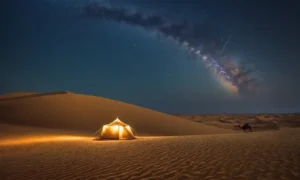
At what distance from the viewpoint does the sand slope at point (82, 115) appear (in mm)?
34000

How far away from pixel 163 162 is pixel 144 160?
94 cm

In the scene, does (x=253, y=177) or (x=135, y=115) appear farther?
(x=135, y=115)

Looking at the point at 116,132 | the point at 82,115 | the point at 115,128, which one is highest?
the point at 82,115

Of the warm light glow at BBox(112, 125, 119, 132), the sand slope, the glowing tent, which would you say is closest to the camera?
the glowing tent

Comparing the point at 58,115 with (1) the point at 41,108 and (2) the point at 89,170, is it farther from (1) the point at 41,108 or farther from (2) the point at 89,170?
(2) the point at 89,170

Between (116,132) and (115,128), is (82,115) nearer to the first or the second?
(115,128)

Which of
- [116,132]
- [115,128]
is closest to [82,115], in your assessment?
[115,128]

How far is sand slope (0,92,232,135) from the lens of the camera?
3400 centimetres

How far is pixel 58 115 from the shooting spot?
36.6m

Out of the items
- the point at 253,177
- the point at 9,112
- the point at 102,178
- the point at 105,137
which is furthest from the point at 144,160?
the point at 9,112

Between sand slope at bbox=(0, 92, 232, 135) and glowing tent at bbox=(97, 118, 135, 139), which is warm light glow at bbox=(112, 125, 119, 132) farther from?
sand slope at bbox=(0, 92, 232, 135)

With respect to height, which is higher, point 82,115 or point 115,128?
point 82,115

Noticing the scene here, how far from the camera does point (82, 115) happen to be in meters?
37.7

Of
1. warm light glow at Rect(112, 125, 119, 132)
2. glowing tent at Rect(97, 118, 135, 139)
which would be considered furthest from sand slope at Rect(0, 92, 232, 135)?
warm light glow at Rect(112, 125, 119, 132)
